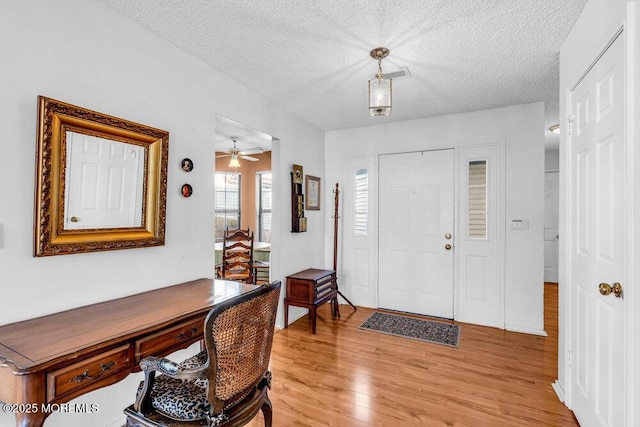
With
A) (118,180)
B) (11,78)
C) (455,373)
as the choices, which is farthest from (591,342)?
(11,78)

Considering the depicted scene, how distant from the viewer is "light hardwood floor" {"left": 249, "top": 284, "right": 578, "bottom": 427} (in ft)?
6.56

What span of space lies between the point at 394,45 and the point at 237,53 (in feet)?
3.85

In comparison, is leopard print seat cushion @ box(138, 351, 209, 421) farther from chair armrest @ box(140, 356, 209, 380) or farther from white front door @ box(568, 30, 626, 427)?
white front door @ box(568, 30, 626, 427)

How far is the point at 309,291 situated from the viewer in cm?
341

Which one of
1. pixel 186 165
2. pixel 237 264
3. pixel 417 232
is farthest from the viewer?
pixel 237 264

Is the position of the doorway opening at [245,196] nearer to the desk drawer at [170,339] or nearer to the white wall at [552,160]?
the desk drawer at [170,339]

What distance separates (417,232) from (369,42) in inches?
96.8

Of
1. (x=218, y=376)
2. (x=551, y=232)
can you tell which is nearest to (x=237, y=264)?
(x=218, y=376)

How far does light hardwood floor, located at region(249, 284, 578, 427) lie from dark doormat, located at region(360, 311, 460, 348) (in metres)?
0.11

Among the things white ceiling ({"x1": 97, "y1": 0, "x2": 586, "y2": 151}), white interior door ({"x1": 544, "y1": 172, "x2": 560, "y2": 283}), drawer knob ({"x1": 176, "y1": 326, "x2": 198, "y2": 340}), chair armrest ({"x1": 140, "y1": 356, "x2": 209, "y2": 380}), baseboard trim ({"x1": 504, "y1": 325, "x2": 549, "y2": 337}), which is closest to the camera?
chair armrest ({"x1": 140, "y1": 356, "x2": 209, "y2": 380})

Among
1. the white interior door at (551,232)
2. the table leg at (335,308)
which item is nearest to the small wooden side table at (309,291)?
the table leg at (335,308)

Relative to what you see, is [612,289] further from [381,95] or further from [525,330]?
[525,330]

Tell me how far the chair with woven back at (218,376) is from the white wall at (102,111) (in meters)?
0.70

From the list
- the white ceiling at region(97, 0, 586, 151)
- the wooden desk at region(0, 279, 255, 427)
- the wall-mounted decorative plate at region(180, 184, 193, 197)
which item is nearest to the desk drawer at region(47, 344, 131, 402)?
the wooden desk at region(0, 279, 255, 427)
